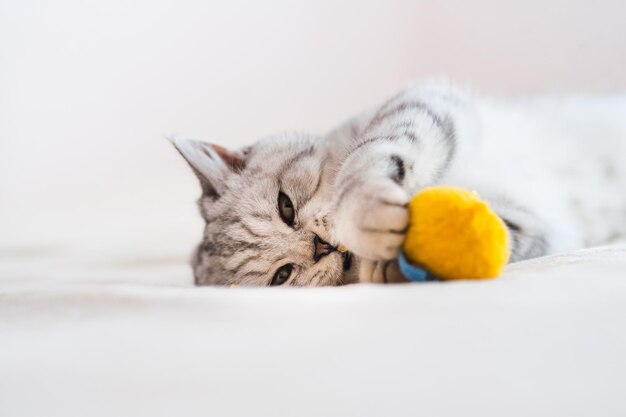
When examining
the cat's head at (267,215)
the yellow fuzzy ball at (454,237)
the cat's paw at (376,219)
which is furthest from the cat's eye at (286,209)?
the yellow fuzzy ball at (454,237)

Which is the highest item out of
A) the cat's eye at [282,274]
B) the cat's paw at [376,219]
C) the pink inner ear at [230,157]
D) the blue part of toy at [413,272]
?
the cat's paw at [376,219]

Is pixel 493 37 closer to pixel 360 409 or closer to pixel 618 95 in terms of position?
pixel 618 95

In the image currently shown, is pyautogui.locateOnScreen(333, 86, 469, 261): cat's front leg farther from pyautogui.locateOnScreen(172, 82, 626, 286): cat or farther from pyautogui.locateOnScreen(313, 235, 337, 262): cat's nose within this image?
pyautogui.locateOnScreen(313, 235, 337, 262): cat's nose

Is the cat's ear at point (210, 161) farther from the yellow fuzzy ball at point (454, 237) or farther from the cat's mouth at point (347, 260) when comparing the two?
the yellow fuzzy ball at point (454, 237)

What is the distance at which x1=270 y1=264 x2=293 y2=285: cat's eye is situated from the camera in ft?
3.59

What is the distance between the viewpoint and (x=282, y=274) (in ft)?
3.61

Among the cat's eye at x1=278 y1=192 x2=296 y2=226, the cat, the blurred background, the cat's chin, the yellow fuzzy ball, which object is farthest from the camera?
the blurred background

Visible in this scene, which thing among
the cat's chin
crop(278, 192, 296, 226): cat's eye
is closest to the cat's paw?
the cat's chin

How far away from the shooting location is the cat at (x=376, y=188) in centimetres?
86

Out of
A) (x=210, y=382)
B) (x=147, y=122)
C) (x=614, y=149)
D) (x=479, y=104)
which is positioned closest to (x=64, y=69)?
(x=147, y=122)

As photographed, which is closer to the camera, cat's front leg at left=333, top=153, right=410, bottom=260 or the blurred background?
cat's front leg at left=333, top=153, right=410, bottom=260

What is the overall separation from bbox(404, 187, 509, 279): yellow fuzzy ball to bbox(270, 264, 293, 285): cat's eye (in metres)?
0.38

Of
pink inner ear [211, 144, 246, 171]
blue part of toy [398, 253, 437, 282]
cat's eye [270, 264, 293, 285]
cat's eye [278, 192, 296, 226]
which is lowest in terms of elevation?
cat's eye [270, 264, 293, 285]

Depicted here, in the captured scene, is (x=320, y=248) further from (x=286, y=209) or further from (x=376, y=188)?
(x=376, y=188)
